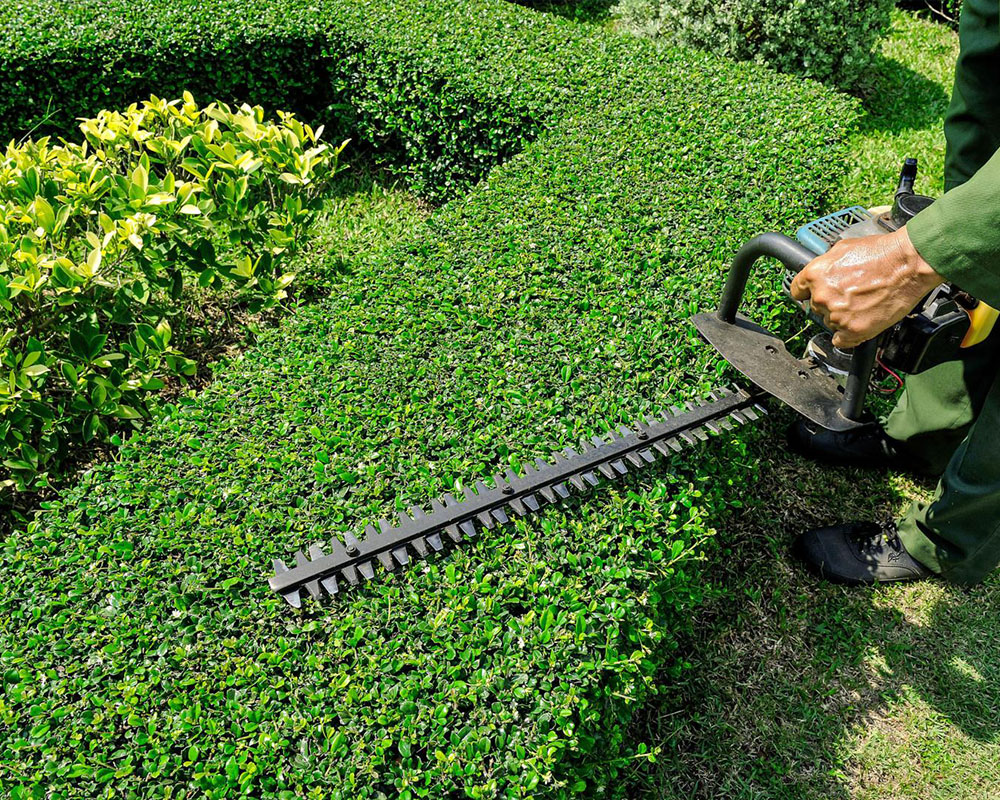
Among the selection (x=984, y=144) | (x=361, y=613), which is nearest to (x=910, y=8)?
(x=984, y=144)

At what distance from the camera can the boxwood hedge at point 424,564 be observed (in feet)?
6.24

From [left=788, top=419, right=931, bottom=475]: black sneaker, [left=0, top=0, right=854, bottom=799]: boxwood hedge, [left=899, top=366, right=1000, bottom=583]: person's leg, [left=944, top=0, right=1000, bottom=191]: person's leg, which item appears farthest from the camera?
[left=788, top=419, right=931, bottom=475]: black sneaker

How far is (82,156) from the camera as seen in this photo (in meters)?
3.66

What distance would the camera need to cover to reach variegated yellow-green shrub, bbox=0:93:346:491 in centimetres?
304

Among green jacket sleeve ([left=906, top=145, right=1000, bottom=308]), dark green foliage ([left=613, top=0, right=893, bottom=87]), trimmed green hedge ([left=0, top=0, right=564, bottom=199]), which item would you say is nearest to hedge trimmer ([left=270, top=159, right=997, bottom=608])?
green jacket sleeve ([left=906, top=145, right=1000, bottom=308])

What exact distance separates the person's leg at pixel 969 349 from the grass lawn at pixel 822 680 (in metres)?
0.50

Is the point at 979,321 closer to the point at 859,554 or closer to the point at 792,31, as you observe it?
the point at 859,554

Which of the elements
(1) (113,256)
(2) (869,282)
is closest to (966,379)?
(2) (869,282)

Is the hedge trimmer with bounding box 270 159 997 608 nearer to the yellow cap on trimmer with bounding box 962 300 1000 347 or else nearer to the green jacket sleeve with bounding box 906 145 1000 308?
the yellow cap on trimmer with bounding box 962 300 1000 347

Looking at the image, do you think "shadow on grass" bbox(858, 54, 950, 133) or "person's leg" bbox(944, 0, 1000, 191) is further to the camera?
"shadow on grass" bbox(858, 54, 950, 133)

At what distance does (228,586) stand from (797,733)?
7.02 ft

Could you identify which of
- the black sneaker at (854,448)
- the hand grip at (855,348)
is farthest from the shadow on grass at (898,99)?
the hand grip at (855,348)

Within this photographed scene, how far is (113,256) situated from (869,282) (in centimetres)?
279

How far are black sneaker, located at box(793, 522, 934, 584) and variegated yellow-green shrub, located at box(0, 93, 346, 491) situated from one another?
2.74 metres
